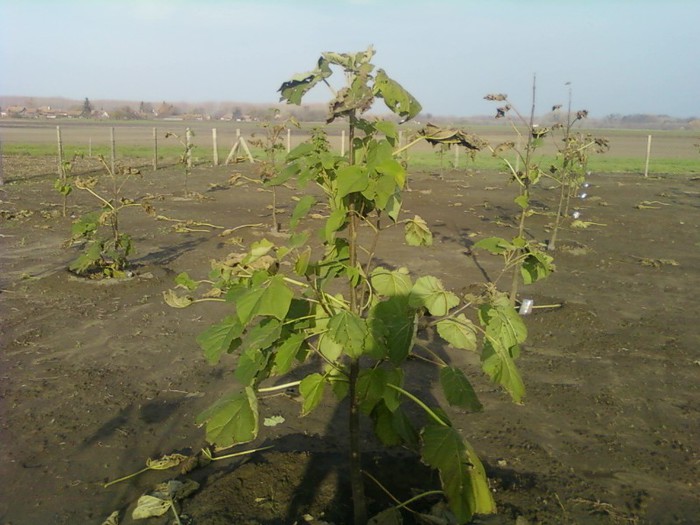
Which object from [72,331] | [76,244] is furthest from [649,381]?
[76,244]

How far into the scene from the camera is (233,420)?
7.84 ft

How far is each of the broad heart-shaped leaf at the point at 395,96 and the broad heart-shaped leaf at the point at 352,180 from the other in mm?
278

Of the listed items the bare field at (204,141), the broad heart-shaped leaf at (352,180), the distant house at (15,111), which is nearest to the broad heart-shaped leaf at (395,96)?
the broad heart-shaped leaf at (352,180)

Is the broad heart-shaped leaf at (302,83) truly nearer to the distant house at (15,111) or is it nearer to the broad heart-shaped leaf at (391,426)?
the broad heart-shaped leaf at (391,426)

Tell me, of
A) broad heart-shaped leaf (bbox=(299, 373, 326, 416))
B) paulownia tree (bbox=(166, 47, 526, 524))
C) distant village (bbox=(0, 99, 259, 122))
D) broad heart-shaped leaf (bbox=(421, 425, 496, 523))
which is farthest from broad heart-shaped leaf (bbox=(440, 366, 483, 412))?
distant village (bbox=(0, 99, 259, 122))

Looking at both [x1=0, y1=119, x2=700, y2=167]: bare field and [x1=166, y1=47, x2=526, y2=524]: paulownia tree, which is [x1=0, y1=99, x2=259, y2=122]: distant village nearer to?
[x1=0, y1=119, x2=700, y2=167]: bare field

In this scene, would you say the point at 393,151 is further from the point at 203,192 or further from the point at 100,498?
the point at 203,192

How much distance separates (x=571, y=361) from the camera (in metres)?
5.53

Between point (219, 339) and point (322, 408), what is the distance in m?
2.21

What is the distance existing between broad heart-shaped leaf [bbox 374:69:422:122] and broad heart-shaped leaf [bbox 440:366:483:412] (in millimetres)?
1050

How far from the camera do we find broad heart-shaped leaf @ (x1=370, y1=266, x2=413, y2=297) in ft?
8.68

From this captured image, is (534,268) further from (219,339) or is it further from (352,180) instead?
(219,339)

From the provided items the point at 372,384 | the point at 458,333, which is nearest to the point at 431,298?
the point at 458,333

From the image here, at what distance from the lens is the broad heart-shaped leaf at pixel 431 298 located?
2.49m
